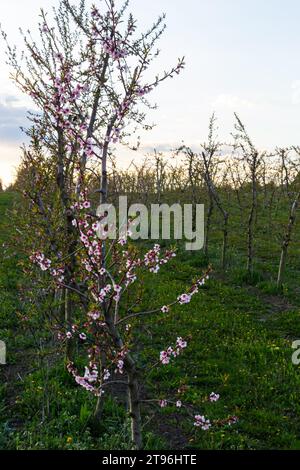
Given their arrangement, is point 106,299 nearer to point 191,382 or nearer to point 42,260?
point 42,260

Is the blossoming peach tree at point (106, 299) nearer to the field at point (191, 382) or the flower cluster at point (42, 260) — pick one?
the flower cluster at point (42, 260)

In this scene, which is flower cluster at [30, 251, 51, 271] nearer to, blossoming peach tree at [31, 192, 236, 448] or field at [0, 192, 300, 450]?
blossoming peach tree at [31, 192, 236, 448]

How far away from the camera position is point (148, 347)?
10461 mm

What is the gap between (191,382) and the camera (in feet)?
29.6

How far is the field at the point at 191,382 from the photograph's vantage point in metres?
6.95

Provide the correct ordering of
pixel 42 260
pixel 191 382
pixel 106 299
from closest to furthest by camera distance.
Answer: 1. pixel 106 299
2. pixel 42 260
3. pixel 191 382

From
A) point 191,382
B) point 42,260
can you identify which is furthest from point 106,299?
point 191,382

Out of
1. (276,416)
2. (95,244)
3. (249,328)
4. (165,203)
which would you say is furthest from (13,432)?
(165,203)

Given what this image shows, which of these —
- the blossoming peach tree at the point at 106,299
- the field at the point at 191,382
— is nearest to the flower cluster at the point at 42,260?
the blossoming peach tree at the point at 106,299

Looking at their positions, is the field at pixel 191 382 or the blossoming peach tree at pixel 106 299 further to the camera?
the field at pixel 191 382

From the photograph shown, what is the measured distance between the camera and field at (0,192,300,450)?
274 inches

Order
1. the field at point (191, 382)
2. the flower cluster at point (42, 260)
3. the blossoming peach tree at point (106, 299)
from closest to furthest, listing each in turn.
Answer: the blossoming peach tree at point (106, 299)
the flower cluster at point (42, 260)
the field at point (191, 382)

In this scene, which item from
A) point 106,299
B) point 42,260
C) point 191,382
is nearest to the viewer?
point 106,299

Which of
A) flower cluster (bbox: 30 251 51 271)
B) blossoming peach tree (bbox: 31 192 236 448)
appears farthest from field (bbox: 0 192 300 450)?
flower cluster (bbox: 30 251 51 271)
